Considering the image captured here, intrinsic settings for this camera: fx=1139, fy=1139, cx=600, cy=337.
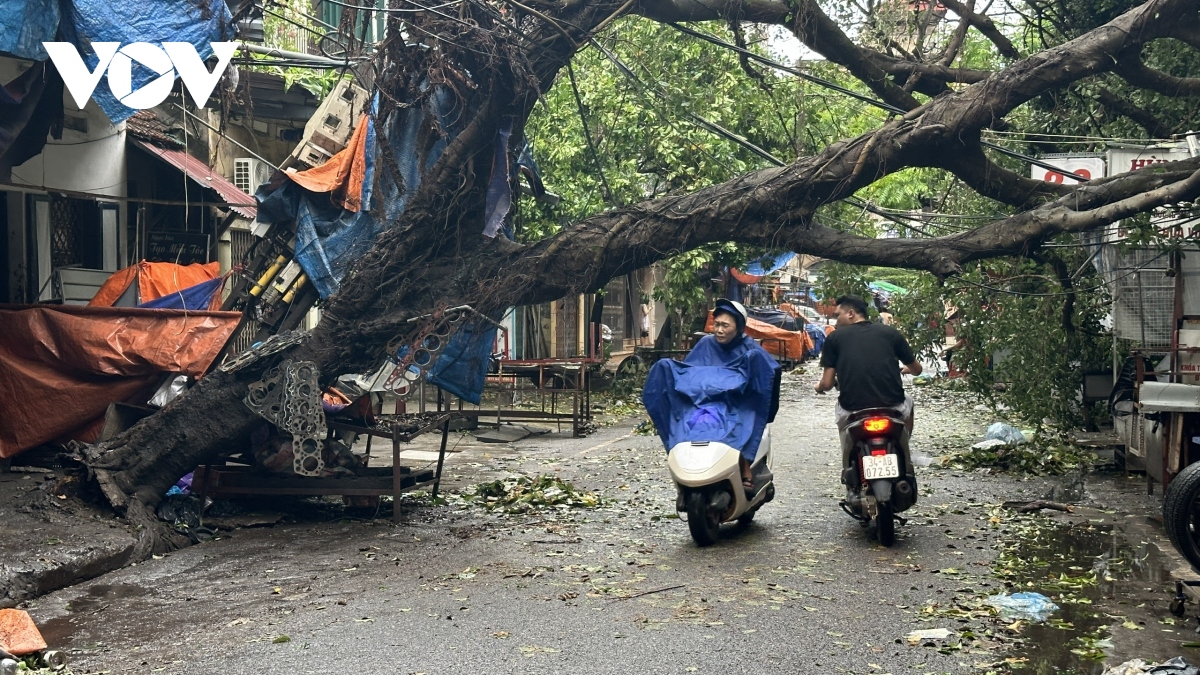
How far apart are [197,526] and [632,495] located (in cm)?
409

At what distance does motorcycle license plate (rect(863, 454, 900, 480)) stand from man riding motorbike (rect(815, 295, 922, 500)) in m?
0.23

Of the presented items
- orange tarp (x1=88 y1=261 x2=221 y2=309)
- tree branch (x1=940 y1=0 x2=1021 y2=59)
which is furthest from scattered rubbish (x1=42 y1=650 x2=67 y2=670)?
tree branch (x1=940 y1=0 x2=1021 y2=59)

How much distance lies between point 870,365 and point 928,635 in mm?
3083

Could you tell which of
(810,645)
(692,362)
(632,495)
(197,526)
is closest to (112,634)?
(197,526)

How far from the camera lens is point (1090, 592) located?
6934 millimetres

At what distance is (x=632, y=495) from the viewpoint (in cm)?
1124

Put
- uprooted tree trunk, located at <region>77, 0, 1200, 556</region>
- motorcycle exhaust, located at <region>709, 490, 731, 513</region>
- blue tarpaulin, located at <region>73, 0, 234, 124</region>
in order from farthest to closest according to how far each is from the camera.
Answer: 1. uprooted tree trunk, located at <region>77, 0, 1200, 556</region>
2. blue tarpaulin, located at <region>73, 0, 234, 124</region>
3. motorcycle exhaust, located at <region>709, 490, 731, 513</region>

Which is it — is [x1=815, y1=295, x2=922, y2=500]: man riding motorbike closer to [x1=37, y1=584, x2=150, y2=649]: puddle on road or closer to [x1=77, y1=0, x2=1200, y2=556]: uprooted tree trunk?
[x1=77, y1=0, x2=1200, y2=556]: uprooted tree trunk

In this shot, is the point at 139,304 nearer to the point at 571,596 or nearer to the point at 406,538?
the point at 406,538

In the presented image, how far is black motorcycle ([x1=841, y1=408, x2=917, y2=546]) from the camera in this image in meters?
8.14

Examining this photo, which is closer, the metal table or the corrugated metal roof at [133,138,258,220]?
the metal table

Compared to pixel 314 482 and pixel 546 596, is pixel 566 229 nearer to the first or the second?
pixel 314 482

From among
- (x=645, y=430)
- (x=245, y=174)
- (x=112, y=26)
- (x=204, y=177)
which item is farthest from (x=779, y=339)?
(x=112, y=26)

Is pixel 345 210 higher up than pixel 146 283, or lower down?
higher up
